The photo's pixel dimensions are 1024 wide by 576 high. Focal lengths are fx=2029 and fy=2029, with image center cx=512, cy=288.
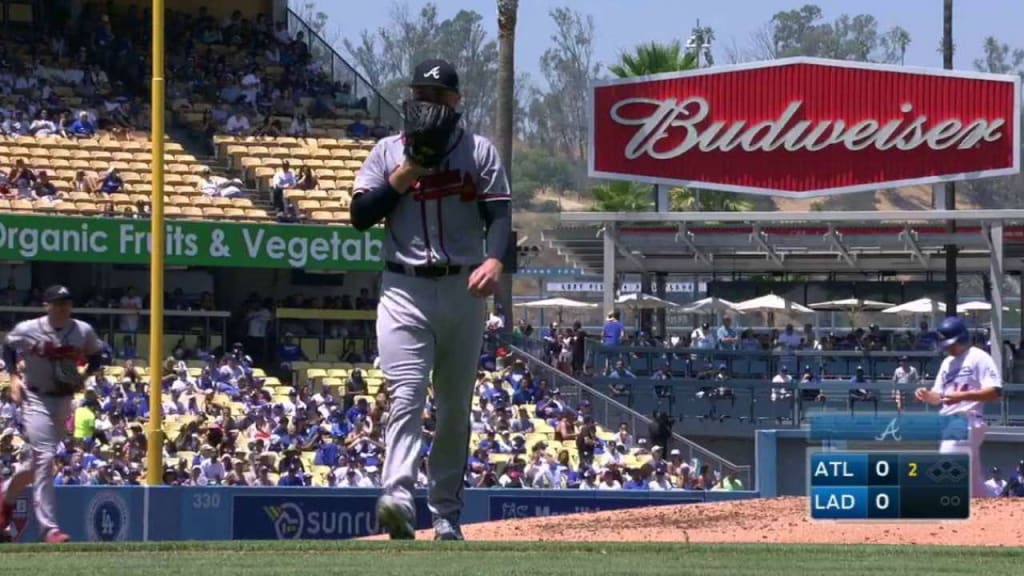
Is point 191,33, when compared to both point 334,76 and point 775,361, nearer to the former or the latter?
point 334,76

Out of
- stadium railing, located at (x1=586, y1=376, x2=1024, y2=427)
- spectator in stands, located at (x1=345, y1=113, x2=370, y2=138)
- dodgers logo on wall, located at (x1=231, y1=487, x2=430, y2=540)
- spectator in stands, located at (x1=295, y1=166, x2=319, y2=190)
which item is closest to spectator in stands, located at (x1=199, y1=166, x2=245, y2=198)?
spectator in stands, located at (x1=295, y1=166, x2=319, y2=190)

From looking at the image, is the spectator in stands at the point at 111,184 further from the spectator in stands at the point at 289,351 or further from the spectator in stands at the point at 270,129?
the spectator in stands at the point at 270,129

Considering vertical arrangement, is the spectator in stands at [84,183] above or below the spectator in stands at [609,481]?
above

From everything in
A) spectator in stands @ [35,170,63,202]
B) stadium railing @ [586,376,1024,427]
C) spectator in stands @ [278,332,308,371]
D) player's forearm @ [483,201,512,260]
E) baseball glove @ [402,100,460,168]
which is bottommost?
stadium railing @ [586,376,1024,427]

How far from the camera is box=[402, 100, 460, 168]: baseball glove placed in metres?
7.79

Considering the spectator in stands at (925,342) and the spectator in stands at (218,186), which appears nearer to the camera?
the spectator in stands at (218,186)

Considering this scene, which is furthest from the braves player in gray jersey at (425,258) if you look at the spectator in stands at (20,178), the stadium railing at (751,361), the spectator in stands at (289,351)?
the stadium railing at (751,361)

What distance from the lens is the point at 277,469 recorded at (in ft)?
71.1

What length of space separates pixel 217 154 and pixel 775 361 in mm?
9123

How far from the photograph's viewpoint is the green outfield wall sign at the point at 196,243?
26531 mm

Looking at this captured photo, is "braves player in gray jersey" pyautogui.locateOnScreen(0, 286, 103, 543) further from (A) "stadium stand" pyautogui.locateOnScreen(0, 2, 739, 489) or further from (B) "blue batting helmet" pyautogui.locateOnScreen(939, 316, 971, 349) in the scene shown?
(A) "stadium stand" pyautogui.locateOnScreen(0, 2, 739, 489)

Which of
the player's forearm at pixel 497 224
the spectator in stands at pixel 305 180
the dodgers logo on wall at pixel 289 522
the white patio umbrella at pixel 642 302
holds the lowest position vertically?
the dodgers logo on wall at pixel 289 522

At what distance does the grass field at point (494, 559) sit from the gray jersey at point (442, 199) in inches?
45.5

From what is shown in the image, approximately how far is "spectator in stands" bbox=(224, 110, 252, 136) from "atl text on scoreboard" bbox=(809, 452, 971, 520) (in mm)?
23658
